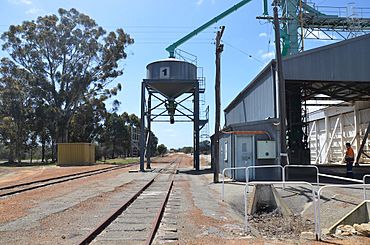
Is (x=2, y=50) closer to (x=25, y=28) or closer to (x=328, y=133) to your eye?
(x=25, y=28)

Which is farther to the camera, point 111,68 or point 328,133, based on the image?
point 111,68

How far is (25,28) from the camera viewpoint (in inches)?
1964

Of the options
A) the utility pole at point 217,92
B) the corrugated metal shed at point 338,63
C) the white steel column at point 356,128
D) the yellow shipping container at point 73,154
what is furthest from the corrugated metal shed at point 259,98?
the yellow shipping container at point 73,154

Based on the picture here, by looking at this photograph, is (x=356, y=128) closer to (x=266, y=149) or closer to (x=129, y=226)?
(x=266, y=149)

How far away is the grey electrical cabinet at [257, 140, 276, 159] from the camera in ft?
60.6

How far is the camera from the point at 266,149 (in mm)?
18500

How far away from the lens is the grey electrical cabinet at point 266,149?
18469mm

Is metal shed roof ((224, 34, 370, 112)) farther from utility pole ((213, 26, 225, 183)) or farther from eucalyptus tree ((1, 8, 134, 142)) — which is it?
eucalyptus tree ((1, 8, 134, 142))

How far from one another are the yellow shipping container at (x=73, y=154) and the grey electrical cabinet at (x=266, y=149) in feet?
104

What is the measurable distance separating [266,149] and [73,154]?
31.9m

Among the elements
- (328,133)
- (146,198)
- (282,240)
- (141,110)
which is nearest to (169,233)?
(282,240)

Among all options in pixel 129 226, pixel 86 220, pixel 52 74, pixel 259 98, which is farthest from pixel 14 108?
pixel 129 226

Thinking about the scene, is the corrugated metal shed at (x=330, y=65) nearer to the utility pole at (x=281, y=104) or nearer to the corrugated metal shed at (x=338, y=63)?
the corrugated metal shed at (x=338, y=63)

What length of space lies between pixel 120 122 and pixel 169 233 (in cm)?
8107
